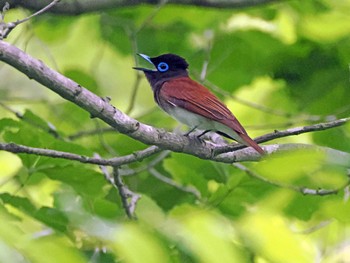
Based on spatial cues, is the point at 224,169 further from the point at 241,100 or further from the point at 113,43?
the point at 113,43

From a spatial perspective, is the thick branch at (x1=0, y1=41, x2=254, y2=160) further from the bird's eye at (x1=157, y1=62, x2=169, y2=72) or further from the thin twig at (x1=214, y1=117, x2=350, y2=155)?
the bird's eye at (x1=157, y1=62, x2=169, y2=72)

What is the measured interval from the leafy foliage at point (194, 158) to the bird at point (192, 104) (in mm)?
260

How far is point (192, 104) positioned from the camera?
3941mm

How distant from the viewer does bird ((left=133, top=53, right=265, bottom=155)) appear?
3725 millimetres

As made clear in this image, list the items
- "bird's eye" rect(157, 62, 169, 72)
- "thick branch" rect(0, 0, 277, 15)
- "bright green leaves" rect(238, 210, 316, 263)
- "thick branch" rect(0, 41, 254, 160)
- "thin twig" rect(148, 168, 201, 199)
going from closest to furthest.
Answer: "bright green leaves" rect(238, 210, 316, 263)
"thick branch" rect(0, 41, 254, 160)
"thin twig" rect(148, 168, 201, 199)
"thick branch" rect(0, 0, 277, 15)
"bird's eye" rect(157, 62, 169, 72)

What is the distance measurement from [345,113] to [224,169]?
1.09 meters

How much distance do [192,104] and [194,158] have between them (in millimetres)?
461

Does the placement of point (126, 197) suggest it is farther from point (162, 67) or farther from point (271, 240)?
point (271, 240)

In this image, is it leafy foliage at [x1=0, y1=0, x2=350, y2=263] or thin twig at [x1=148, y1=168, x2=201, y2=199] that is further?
thin twig at [x1=148, y1=168, x2=201, y2=199]

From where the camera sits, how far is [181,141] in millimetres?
2951

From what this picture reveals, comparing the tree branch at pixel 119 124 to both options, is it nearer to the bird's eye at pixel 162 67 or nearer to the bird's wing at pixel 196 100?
the bird's wing at pixel 196 100

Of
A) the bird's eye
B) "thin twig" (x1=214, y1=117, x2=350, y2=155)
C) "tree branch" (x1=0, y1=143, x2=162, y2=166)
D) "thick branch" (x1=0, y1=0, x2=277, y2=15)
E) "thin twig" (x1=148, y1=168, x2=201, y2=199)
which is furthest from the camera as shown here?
the bird's eye

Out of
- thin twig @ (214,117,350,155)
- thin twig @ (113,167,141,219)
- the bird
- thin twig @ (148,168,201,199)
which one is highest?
thin twig @ (214,117,350,155)

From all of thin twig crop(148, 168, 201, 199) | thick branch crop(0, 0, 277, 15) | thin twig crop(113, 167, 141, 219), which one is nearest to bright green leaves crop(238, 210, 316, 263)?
thin twig crop(113, 167, 141, 219)
